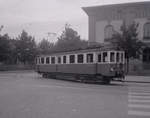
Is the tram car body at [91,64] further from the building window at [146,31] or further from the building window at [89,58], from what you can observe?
the building window at [146,31]

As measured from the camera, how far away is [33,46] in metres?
57.4

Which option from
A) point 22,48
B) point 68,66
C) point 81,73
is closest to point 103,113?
point 81,73

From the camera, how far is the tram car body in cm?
2012

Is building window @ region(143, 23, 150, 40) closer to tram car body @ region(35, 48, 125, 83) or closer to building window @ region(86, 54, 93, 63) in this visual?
tram car body @ region(35, 48, 125, 83)

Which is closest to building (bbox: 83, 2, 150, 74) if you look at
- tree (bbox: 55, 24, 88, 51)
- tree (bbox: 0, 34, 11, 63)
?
tree (bbox: 55, 24, 88, 51)

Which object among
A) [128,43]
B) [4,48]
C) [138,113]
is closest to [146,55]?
[128,43]

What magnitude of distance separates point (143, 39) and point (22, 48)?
29.1 metres

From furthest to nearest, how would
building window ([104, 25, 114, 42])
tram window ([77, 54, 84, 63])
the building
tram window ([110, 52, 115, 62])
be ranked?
1. building window ([104, 25, 114, 42])
2. the building
3. tram window ([77, 54, 84, 63])
4. tram window ([110, 52, 115, 62])

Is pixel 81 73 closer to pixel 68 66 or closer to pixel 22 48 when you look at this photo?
pixel 68 66

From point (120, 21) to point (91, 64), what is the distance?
19.0 m

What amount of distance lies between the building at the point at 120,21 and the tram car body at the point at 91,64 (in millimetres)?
12903

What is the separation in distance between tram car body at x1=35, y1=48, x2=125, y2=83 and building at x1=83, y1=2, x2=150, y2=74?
1290 cm

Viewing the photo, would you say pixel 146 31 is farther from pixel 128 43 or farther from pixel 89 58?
pixel 89 58

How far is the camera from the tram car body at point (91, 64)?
2012 cm
